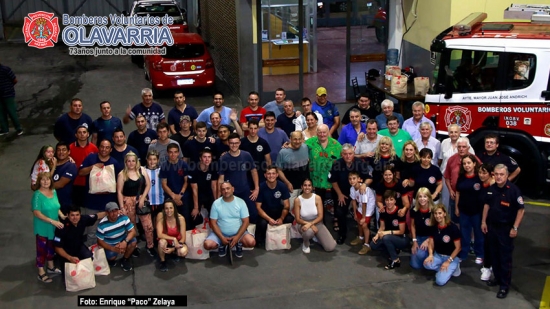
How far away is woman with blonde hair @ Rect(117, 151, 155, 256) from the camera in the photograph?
32.0 ft

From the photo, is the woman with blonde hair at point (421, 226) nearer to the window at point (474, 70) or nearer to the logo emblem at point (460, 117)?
the logo emblem at point (460, 117)

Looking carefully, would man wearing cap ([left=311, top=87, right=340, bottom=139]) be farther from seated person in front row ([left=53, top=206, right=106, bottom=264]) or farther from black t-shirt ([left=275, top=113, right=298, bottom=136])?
seated person in front row ([left=53, top=206, right=106, bottom=264])

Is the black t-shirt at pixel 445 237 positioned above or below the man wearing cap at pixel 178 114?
below

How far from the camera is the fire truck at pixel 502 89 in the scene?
10.9 meters

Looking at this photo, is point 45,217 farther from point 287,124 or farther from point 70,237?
point 287,124

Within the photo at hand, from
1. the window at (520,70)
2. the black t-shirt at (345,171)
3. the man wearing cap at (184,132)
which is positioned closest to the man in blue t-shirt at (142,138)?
the man wearing cap at (184,132)

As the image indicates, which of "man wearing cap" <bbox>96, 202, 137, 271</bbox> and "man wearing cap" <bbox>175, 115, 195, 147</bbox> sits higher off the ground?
"man wearing cap" <bbox>175, 115, 195, 147</bbox>

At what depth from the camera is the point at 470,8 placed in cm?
1392

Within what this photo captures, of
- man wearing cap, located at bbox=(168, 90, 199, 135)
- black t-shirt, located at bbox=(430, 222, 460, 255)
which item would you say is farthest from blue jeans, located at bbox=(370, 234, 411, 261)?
man wearing cap, located at bbox=(168, 90, 199, 135)

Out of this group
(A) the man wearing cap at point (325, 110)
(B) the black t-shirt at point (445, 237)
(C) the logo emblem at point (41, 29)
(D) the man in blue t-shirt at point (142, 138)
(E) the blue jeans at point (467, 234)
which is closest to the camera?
(B) the black t-shirt at point (445, 237)

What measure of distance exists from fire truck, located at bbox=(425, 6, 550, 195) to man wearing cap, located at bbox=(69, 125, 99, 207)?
18.8ft

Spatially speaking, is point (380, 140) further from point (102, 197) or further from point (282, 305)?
point (102, 197)

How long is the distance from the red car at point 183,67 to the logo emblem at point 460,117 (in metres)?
7.63

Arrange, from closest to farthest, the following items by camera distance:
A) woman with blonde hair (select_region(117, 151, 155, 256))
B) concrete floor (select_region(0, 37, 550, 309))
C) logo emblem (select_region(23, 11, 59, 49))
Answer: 1. concrete floor (select_region(0, 37, 550, 309))
2. woman with blonde hair (select_region(117, 151, 155, 256))
3. logo emblem (select_region(23, 11, 59, 49))
